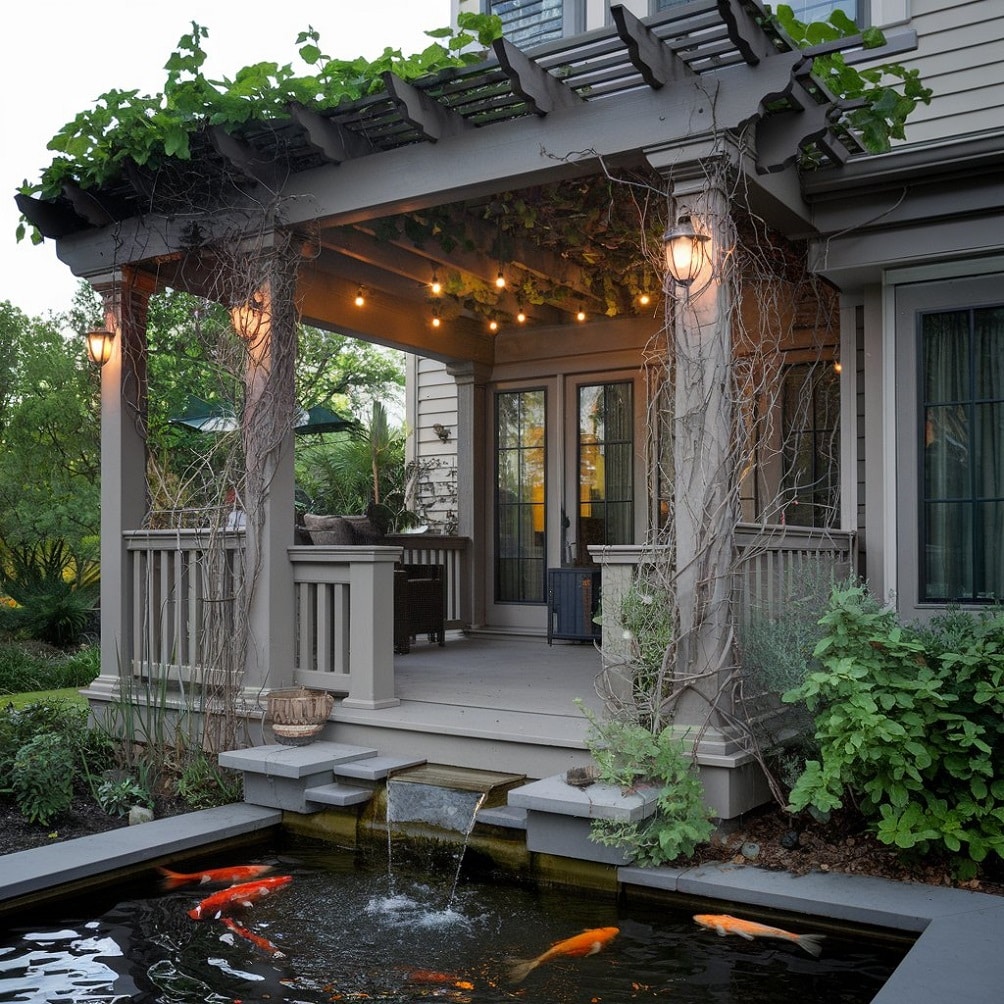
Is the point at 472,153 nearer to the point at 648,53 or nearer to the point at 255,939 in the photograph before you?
the point at 648,53

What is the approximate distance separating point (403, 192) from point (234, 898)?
3349mm

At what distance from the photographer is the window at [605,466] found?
8.44 m

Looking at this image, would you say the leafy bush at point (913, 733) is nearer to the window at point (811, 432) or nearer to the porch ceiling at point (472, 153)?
the porch ceiling at point (472, 153)

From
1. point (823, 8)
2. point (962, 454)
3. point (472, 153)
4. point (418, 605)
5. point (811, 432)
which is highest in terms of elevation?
point (823, 8)

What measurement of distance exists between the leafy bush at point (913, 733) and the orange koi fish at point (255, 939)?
193cm

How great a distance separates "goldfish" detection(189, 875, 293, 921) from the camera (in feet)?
12.9

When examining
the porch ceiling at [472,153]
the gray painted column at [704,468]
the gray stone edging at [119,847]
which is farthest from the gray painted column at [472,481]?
the gray painted column at [704,468]

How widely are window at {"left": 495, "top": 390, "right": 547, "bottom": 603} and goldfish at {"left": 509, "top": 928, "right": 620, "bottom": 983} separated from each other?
527 cm

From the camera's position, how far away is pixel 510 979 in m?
3.35

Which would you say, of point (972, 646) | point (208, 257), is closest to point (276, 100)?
point (208, 257)

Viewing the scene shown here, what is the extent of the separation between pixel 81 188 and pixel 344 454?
7227 millimetres

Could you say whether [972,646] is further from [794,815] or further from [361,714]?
[361,714]

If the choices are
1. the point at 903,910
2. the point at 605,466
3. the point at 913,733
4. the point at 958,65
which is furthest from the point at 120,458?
the point at 958,65

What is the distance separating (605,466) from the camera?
8570 mm
